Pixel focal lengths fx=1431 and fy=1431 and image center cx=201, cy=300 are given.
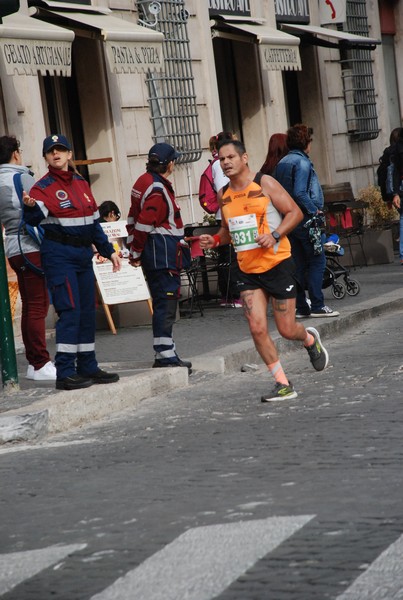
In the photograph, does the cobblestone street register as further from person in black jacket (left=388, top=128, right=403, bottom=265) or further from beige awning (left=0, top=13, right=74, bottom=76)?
person in black jacket (left=388, top=128, right=403, bottom=265)

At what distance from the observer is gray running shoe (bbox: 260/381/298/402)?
9070 millimetres

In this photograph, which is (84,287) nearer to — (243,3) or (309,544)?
(309,544)

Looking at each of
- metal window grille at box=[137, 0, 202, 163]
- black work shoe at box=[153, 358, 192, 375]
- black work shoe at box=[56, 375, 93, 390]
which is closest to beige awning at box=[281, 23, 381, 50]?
metal window grille at box=[137, 0, 202, 163]

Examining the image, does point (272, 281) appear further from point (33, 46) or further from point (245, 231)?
point (33, 46)

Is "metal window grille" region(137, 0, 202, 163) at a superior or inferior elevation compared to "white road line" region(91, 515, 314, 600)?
superior

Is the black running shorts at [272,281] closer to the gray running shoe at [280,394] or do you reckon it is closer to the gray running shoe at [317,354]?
the gray running shoe at [280,394]

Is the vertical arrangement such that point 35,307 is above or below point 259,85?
below

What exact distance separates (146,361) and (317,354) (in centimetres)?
154

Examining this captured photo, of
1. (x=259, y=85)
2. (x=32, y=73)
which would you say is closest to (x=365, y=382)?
(x=32, y=73)

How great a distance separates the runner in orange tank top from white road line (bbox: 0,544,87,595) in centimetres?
393

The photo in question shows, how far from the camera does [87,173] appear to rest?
17203 mm

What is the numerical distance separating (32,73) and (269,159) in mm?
2554

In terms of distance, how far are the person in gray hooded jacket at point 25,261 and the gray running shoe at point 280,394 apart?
206cm

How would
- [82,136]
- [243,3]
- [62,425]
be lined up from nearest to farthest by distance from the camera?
[62,425] → [82,136] → [243,3]
